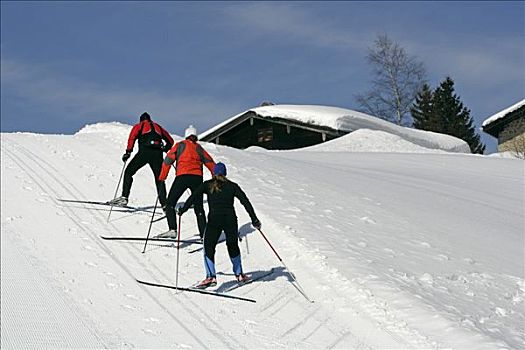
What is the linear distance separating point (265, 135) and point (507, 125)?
11.8m

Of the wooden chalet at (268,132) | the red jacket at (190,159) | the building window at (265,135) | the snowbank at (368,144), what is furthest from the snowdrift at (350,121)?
the red jacket at (190,159)

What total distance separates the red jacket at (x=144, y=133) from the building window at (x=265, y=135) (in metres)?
23.5

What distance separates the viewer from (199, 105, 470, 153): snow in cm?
3434

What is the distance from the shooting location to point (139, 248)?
37.1ft

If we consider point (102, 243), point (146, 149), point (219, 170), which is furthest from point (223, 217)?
point (146, 149)

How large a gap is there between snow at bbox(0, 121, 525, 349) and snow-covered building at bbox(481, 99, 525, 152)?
762 inches

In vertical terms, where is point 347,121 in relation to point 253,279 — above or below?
above

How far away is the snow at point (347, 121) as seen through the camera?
113ft

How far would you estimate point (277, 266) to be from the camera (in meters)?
10.8

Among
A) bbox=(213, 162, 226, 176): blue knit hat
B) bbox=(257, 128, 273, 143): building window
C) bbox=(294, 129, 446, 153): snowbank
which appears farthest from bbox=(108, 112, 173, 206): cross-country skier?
bbox=(257, 128, 273, 143): building window

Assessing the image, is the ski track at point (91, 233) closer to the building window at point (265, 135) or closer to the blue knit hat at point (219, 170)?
the blue knit hat at point (219, 170)

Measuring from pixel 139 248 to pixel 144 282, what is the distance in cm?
154

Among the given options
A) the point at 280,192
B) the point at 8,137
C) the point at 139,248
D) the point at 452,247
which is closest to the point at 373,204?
the point at 280,192

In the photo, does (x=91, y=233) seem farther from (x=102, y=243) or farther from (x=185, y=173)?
(x=185, y=173)
